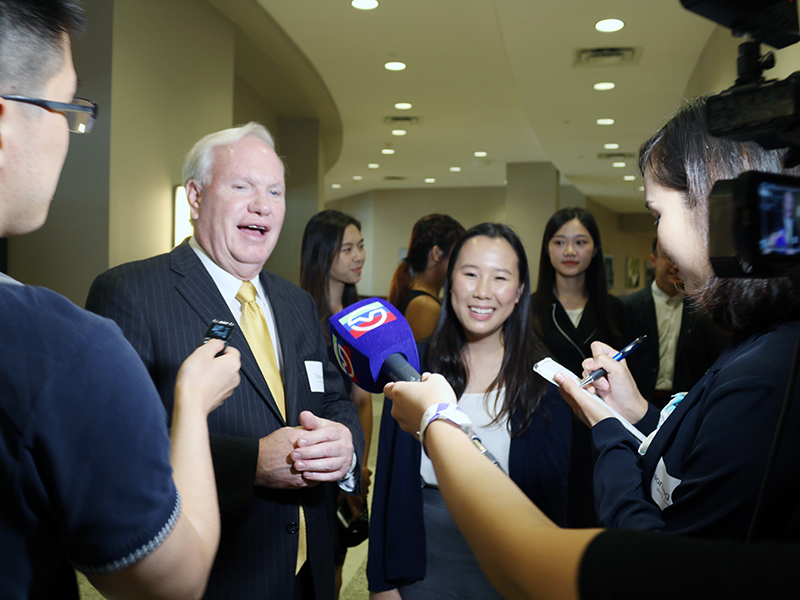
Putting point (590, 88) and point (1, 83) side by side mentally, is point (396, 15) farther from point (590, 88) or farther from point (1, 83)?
point (1, 83)

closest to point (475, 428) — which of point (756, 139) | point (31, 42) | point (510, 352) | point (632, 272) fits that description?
point (510, 352)

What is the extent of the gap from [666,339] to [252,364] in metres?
2.76

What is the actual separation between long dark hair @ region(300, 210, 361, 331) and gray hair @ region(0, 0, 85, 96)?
2.52 metres

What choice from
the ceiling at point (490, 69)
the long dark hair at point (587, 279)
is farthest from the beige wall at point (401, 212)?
the long dark hair at point (587, 279)

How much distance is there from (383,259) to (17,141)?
54.3ft

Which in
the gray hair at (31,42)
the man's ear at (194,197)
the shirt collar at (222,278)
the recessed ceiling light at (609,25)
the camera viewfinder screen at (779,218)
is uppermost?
the recessed ceiling light at (609,25)

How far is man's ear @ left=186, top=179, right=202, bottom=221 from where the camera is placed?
6.00 ft

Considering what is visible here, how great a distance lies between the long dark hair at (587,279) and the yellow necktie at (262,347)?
1.76 metres

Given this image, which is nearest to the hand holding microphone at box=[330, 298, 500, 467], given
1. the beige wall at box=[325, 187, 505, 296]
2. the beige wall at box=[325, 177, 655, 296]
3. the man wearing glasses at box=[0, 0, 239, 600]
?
the man wearing glasses at box=[0, 0, 239, 600]

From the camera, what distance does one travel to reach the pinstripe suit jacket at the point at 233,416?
142cm

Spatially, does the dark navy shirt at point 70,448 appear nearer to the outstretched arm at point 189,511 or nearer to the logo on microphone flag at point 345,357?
the outstretched arm at point 189,511

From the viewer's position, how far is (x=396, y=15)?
502cm

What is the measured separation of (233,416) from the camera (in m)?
1.52

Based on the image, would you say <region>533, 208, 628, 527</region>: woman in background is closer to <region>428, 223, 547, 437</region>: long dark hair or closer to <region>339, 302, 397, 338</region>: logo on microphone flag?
<region>428, 223, 547, 437</region>: long dark hair
